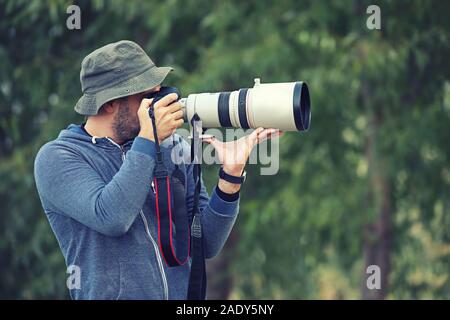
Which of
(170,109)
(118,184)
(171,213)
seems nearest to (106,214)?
(118,184)

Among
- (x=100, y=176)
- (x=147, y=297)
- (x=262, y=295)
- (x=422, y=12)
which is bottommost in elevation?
(x=262, y=295)

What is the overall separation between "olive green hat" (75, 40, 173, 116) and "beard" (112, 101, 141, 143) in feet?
0.21

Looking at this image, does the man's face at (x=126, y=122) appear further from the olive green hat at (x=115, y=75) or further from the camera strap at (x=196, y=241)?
the camera strap at (x=196, y=241)

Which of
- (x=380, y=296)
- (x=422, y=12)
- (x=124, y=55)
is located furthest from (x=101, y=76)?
(x=380, y=296)

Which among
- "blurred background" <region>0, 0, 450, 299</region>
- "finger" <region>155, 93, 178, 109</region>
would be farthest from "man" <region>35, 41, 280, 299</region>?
"blurred background" <region>0, 0, 450, 299</region>

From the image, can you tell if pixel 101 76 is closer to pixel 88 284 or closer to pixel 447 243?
pixel 88 284

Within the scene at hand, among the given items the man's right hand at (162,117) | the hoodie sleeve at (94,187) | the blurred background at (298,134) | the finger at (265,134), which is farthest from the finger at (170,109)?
the blurred background at (298,134)

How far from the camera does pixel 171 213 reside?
2801mm

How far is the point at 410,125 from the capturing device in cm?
584

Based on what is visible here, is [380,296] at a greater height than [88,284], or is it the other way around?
[88,284]

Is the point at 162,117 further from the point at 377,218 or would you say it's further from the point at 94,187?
the point at 377,218

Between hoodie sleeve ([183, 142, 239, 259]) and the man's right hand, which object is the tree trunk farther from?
the man's right hand

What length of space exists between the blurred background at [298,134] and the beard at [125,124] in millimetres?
2903

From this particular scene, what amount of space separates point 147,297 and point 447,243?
415cm
